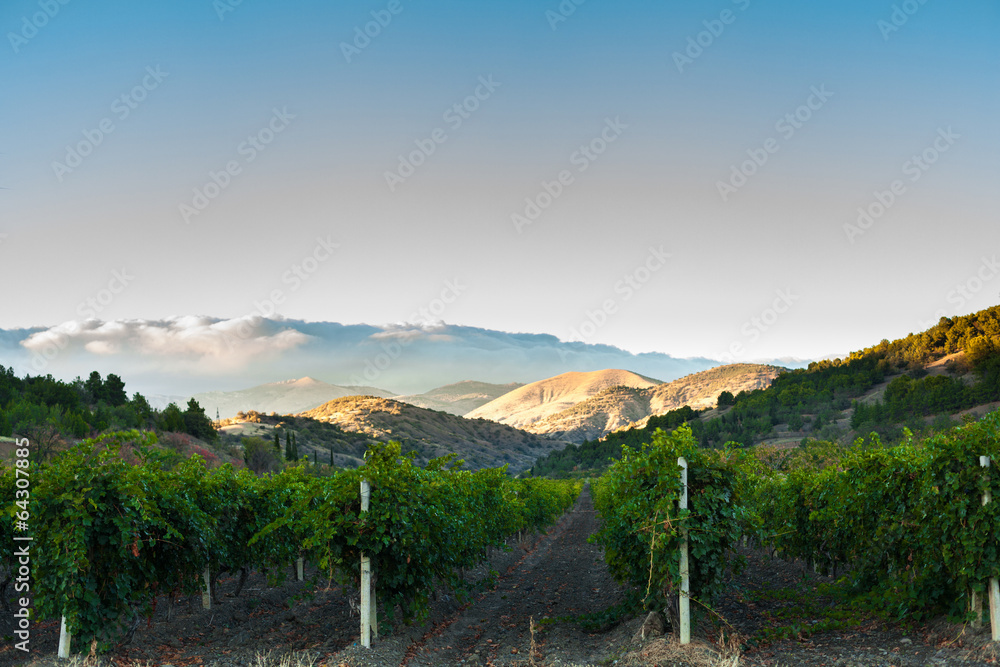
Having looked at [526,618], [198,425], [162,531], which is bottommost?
[526,618]

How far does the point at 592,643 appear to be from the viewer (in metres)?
10.3

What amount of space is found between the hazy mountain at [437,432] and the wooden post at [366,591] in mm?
111242

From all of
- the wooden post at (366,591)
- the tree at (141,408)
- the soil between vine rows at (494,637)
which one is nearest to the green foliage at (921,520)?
the soil between vine rows at (494,637)

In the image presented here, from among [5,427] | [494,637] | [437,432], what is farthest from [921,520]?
[437,432]

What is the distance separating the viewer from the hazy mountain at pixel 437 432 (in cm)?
13825

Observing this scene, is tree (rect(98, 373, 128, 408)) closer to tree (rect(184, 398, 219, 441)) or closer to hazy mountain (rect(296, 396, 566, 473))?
tree (rect(184, 398, 219, 441))

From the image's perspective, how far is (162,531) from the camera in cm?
1045

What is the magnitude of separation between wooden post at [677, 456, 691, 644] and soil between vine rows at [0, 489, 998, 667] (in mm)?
239

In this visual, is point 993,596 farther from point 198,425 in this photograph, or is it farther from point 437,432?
point 437,432

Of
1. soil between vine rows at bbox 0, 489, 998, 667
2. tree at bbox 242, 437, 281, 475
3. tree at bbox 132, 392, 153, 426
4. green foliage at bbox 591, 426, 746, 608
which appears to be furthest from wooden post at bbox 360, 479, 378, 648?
tree at bbox 132, 392, 153, 426

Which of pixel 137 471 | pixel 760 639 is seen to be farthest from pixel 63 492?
pixel 760 639

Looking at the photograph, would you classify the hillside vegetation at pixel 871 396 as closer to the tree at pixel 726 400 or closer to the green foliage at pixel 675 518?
the tree at pixel 726 400

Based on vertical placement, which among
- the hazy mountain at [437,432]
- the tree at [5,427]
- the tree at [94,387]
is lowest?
the hazy mountain at [437,432]

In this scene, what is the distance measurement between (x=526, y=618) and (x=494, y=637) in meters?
→ 1.60
